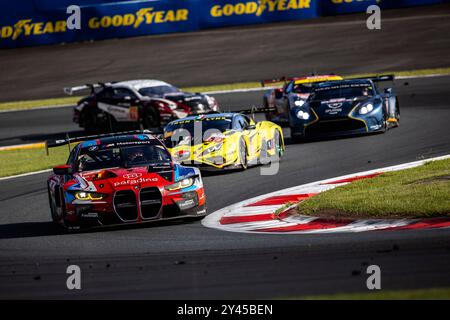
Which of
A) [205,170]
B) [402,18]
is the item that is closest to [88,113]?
[205,170]

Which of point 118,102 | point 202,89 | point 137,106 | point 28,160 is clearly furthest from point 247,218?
point 202,89

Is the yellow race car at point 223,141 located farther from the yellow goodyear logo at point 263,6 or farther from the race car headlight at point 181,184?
the yellow goodyear logo at point 263,6

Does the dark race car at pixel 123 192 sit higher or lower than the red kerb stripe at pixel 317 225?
higher

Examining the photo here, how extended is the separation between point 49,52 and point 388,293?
1404 inches

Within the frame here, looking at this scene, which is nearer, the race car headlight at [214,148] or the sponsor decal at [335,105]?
the race car headlight at [214,148]

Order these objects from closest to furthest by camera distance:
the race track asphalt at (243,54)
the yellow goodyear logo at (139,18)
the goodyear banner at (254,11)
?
the race track asphalt at (243,54)
the goodyear banner at (254,11)
the yellow goodyear logo at (139,18)

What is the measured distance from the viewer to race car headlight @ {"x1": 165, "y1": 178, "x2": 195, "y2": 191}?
1257 cm

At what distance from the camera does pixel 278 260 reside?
9.49m

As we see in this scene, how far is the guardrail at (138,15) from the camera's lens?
1479 inches

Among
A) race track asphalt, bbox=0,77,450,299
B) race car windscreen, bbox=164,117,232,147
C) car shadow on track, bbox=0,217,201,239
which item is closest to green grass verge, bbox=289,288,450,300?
race track asphalt, bbox=0,77,450,299

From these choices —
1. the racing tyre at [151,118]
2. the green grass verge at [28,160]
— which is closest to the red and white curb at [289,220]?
the green grass verge at [28,160]

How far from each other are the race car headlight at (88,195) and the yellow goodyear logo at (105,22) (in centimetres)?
2647

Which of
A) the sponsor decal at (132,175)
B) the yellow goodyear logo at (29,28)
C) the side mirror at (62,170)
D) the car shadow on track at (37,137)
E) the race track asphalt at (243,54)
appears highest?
the yellow goodyear logo at (29,28)

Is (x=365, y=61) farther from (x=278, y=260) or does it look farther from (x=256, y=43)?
(x=278, y=260)
